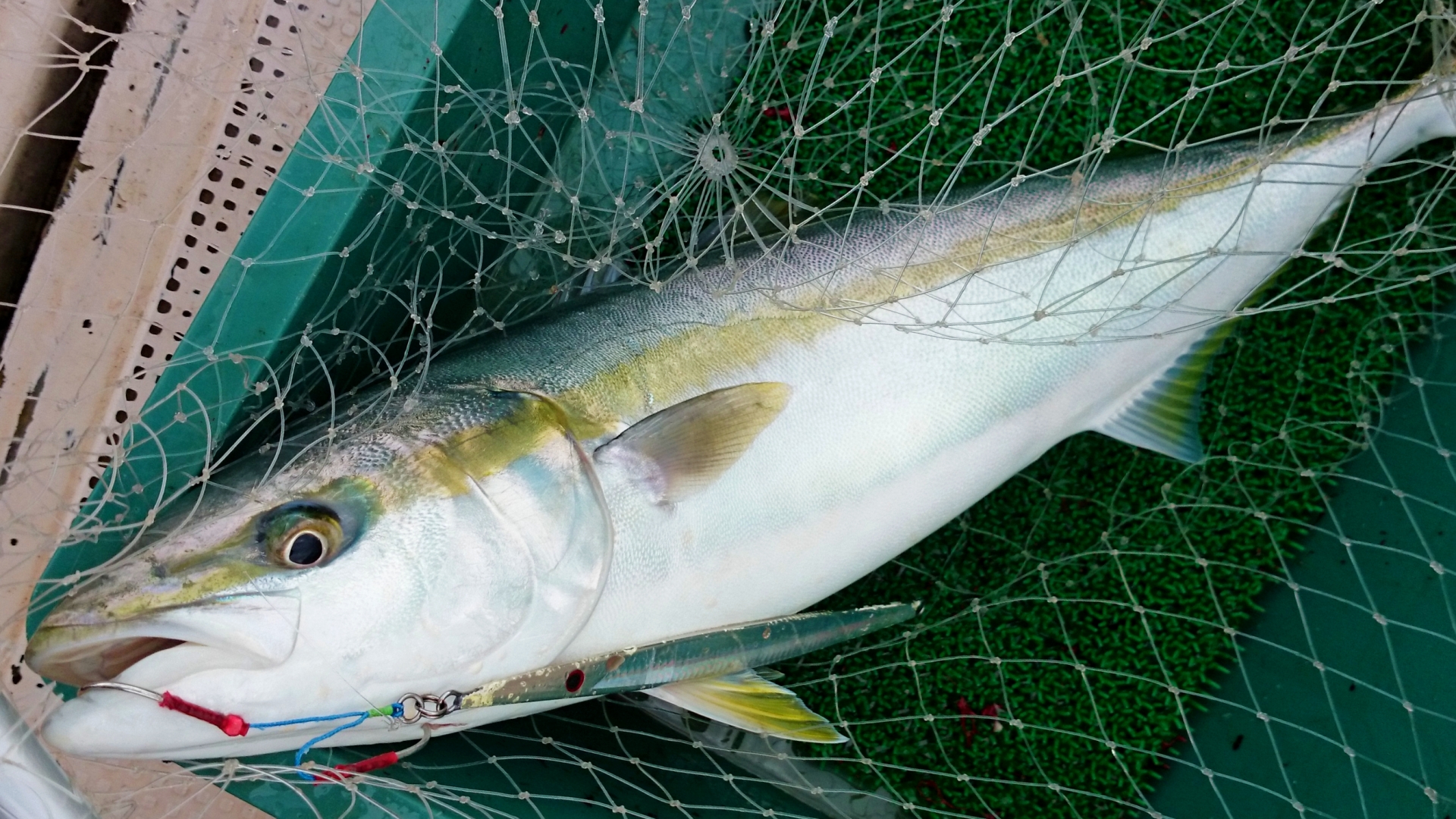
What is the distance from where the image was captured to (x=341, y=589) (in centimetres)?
126

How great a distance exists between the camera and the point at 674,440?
4.81 feet

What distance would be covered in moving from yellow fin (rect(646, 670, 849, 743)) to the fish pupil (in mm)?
624

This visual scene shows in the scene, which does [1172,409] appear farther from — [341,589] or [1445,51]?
[341,589]

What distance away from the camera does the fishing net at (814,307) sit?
5.49ft

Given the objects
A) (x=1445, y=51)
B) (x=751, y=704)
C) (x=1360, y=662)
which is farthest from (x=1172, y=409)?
(x=751, y=704)

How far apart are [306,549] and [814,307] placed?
86 centimetres

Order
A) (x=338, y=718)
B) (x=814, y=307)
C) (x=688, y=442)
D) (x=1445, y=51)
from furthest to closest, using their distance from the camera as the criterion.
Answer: (x=1445, y=51) < (x=814, y=307) < (x=688, y=442) < (x=338, y=718)

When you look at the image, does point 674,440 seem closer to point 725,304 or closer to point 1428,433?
point 725,304

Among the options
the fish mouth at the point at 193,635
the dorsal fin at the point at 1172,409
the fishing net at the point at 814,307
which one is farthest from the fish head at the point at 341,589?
the dorsal fin at the point at 1172,409

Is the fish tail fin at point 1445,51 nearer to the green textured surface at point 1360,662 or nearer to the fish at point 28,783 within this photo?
the green textured surface at point 1360,662

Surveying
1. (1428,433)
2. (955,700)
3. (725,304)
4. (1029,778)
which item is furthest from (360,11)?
(1428,433)

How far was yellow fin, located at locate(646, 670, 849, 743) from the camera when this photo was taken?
164 cm

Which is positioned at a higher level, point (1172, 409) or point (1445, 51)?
point (1445, 51)

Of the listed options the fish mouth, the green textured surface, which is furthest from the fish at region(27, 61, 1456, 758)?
the green textured surface
